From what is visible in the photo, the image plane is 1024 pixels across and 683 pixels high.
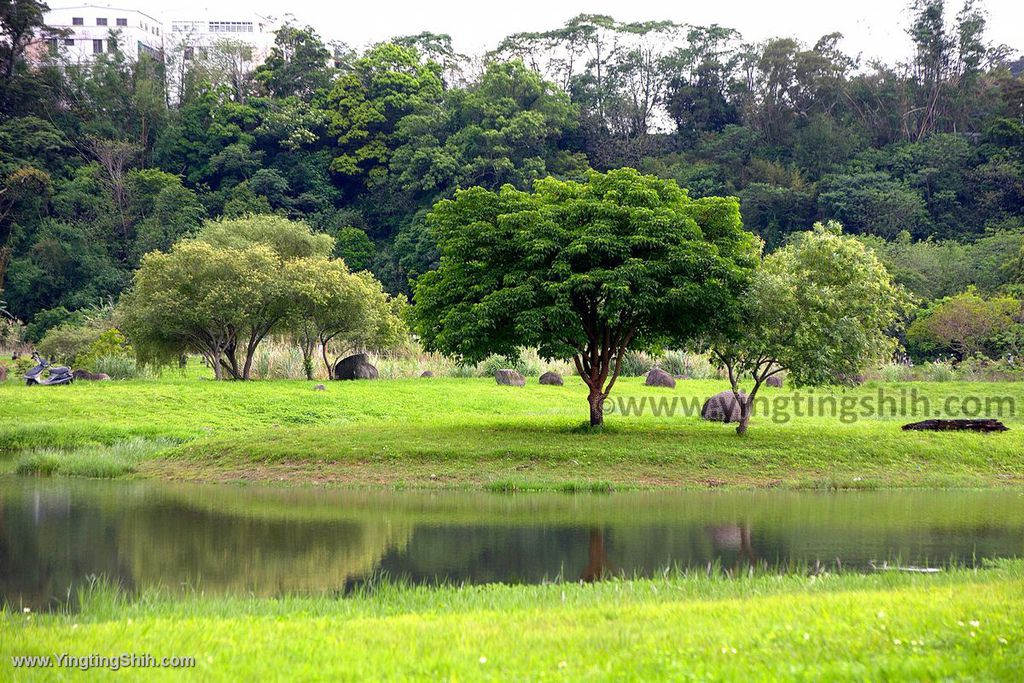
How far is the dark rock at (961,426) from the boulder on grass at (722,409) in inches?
173

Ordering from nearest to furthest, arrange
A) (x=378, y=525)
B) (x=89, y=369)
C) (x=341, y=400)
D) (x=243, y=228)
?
(x=378, y=525) → (x=341, y=400) → (x=89, y=369) → (x=243, y=228)

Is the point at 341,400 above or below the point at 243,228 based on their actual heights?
below

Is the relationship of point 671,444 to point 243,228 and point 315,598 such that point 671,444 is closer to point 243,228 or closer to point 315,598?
point 315,598

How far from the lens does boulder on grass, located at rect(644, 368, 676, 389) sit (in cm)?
3753

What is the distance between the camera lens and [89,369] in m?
39.8

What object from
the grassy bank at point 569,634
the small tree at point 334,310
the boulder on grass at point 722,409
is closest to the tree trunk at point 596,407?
the boulder on grass at point 722,409

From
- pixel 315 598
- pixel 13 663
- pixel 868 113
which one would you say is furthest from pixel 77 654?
pixel 868 113

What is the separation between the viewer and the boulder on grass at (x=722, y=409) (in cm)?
2741

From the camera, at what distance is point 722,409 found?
90.5 feet

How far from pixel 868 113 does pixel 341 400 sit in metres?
63.0

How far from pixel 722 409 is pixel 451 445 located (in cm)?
872

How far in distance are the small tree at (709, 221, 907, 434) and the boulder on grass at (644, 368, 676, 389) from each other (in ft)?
43.5

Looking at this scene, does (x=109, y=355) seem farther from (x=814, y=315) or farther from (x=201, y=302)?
(x=814, y=315)

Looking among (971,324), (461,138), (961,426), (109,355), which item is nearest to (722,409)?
(961,426)
